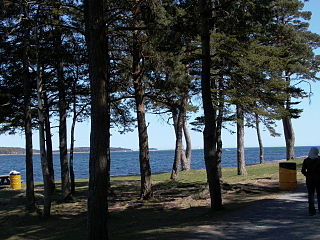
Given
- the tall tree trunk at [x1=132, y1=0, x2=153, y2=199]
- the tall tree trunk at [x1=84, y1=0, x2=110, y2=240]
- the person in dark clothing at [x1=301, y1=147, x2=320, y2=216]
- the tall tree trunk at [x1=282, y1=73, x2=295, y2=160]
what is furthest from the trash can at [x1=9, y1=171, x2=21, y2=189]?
the tall tree trunk at [x1=282, y1=73, x2=295, y2=160]

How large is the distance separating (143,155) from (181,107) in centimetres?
323

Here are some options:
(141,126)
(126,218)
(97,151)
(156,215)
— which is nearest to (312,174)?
(97,151)

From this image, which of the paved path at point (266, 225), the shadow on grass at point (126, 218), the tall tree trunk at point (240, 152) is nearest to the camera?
the paved path at point (266, 225)

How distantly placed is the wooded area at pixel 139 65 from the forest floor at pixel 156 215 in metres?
0.76

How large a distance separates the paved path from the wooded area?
57.3 inches

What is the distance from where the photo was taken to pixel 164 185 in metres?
20.9

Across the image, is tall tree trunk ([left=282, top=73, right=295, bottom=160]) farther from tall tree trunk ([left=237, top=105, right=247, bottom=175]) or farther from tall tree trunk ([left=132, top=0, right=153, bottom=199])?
tall tree trunk ([left=132, top=0, right=153, bottom=199])

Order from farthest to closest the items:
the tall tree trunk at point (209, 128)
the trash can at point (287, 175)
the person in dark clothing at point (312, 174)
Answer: the trash can at point (287, 175) → the tall tree trunk at point (209, 128) → the person in dark clothing at point (312, 174)

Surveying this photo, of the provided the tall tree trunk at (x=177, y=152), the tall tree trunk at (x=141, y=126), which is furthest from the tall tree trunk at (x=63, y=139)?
the tall tree trunk at (x=177, y=152)

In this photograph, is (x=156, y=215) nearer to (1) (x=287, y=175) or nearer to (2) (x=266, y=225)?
(2) (x=266, y=225)

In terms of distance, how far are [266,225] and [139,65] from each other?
892 centimetres

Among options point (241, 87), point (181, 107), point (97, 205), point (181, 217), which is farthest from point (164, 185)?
point (97, 205)

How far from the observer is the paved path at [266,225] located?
300 inches

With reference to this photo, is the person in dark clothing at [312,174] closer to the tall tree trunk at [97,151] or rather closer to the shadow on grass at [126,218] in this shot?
the shadow on grass at [126,218]
